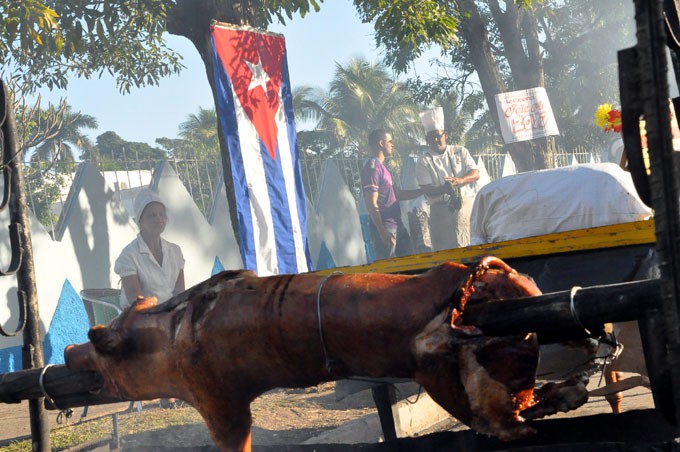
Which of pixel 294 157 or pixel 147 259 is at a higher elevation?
pixel 294 157

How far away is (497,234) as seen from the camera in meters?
4.73

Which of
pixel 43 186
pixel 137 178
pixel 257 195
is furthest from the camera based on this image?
pixel 137 178

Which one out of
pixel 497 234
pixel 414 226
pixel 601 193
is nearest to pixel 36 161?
pixel 414 226

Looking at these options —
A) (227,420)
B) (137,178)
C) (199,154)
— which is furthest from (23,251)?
(199,154)

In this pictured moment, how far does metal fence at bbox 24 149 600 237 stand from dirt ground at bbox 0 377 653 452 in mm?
2644

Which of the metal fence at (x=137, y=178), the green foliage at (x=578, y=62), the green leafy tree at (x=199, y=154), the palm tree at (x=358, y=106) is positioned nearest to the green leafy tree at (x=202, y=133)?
the green leafy tree at (x=199, y=154)

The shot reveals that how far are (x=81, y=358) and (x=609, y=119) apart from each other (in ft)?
12.5

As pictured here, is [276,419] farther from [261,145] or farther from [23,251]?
[23,251]

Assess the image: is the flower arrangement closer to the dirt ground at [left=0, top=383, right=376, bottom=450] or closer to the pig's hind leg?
the dirt ground at [left=0, top=383, right=376, bottom=450]

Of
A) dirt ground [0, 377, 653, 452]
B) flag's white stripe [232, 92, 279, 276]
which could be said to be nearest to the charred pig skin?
dirt ground [0, 377, 653, 452]

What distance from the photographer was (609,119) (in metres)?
4.93

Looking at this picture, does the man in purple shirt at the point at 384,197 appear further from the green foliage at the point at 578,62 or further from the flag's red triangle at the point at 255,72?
the green foliage at the point at 578,62

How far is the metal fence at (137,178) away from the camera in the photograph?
920 centimetres

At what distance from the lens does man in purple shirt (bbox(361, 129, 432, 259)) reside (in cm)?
962
